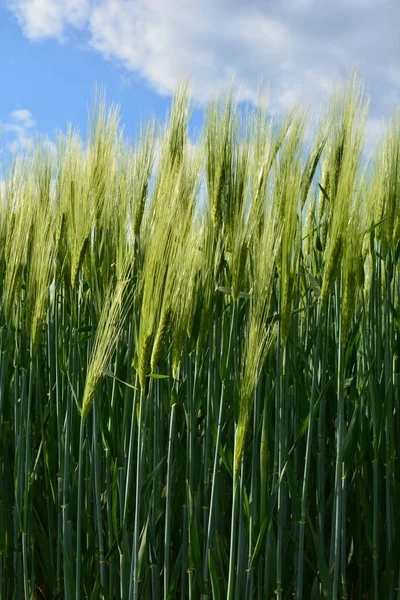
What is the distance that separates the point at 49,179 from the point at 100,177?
0.32 meters

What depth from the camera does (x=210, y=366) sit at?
4.96 ft

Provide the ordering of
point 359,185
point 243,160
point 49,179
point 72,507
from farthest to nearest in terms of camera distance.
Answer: point 49,179 → point 72,507 → point 359,185 → point 243,160

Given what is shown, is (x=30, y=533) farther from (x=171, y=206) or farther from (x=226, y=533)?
(x=171, y=206)

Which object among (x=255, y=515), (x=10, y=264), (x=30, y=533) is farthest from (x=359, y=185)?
(x=30, y=533)

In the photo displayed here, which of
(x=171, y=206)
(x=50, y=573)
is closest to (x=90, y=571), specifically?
(x=50, y=573)

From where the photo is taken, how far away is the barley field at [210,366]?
1427mm

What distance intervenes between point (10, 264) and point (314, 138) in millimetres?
854

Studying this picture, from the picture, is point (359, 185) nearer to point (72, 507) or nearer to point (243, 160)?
point (243, 160)

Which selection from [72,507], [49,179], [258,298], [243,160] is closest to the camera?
[258,298]

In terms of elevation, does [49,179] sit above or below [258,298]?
above

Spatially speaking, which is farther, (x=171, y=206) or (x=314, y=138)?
(x=314, y=138)

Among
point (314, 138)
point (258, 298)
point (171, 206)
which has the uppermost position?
point (314, 138)

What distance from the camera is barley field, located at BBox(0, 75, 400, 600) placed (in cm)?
143

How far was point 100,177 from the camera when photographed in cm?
179
